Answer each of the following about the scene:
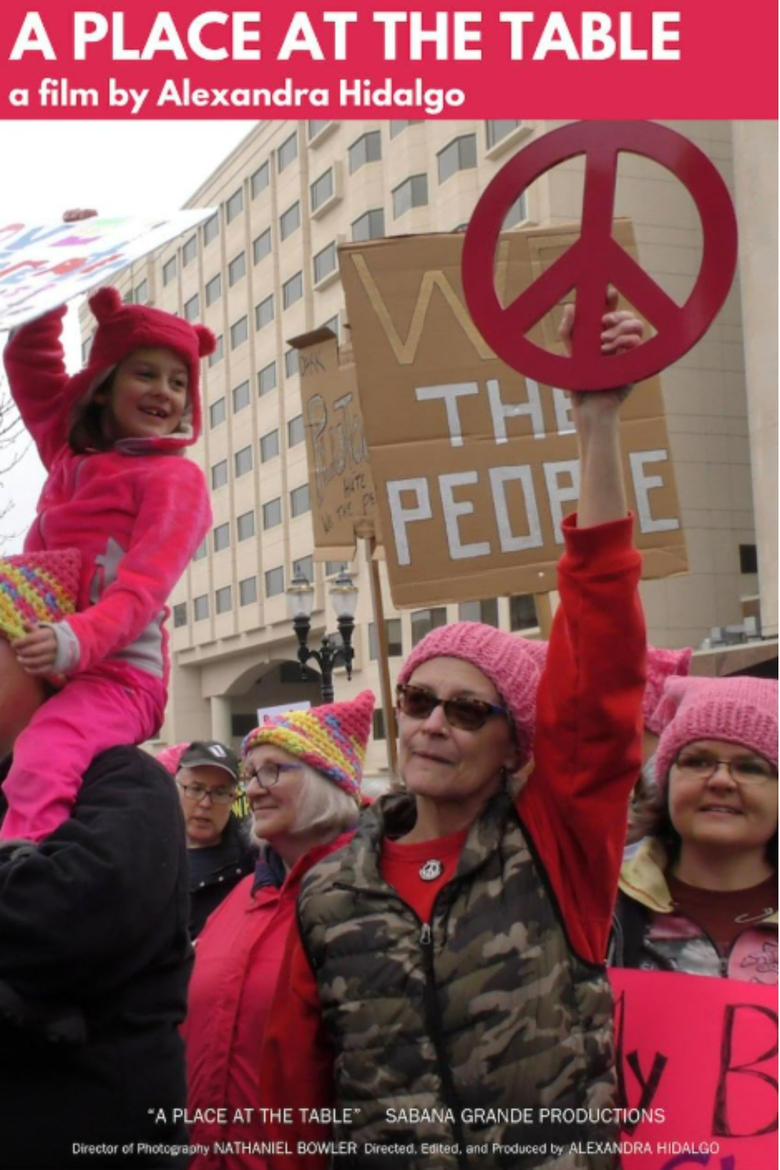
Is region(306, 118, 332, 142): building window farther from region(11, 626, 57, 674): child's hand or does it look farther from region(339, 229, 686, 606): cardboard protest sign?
region(11, 626, 57, 674): child's hand

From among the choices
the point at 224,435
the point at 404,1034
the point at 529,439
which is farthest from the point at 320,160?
the point at 404,1034

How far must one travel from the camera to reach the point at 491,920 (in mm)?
2207

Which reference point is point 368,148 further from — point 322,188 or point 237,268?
point 237,268

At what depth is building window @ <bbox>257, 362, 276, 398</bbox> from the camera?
4163 cm

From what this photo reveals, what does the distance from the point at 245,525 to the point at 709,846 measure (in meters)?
42.7

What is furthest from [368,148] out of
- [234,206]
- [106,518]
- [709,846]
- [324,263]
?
[709,846]

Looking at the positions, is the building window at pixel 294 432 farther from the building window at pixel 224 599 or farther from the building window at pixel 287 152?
the building window at pixel 287 152

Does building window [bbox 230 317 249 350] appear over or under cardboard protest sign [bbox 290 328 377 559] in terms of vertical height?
over

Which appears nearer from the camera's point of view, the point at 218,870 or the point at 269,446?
the point at 218,870

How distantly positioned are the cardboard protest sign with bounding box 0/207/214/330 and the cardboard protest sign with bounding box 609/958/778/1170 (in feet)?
4.86

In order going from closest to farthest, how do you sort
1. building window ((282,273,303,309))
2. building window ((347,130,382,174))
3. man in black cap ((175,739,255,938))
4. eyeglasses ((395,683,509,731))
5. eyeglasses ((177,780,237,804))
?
eyeglasses ((395,683,509,731)) < man in black cap ((175,739,255,938)) < eyeglasses ((177,780,237,804)) < building window ((347,130,382,174)) < building window ((282,273,303,309))

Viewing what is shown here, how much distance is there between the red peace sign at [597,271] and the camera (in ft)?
6.81

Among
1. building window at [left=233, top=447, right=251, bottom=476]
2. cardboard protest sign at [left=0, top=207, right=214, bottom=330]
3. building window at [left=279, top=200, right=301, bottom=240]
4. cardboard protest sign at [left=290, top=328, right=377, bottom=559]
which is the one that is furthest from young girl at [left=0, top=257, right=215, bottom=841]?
building window at [left=233, top=447, right=251, bottom=476]

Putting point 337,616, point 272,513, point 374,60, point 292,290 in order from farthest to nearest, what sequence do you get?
point 272,513 < point 292,290 < point 337,616 < point 374,60
